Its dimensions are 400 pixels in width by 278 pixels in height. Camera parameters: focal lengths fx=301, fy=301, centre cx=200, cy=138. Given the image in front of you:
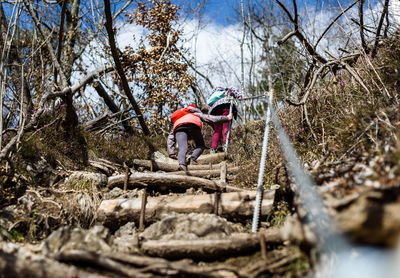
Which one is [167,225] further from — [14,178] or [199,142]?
[199,142]

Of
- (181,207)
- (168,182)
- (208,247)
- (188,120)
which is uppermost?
(188,120)

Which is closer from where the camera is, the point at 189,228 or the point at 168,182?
the point at 189,228

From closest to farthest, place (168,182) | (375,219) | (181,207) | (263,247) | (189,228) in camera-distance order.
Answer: (375,219) → (263,247) → (189,228) → (181,207) → (168,182)

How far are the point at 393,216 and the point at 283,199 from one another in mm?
2445

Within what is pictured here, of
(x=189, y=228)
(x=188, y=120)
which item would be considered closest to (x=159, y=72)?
(x=188, y=120)

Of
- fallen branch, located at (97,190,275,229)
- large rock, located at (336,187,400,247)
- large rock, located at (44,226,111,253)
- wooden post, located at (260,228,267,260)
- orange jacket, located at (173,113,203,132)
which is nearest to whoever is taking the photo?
large rock, located at (336,187,400,247)

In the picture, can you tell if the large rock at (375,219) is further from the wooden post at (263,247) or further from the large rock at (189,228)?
the large rock at (189,228)

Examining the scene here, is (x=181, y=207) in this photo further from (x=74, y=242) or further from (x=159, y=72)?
(x=159, y=72)

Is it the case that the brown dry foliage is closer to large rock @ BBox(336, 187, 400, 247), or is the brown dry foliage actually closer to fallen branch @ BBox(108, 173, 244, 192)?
fallen branch @ BBox(108, 173, 244, 192)

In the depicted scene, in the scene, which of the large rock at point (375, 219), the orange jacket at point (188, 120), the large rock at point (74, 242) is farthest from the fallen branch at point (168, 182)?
the large rock at point (375, 219)

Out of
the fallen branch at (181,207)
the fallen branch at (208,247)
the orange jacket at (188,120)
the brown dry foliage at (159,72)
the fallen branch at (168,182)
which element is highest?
the brown dry foliage at (159,72)

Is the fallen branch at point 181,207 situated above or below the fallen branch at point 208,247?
above

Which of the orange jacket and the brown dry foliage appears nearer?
the orange jacket

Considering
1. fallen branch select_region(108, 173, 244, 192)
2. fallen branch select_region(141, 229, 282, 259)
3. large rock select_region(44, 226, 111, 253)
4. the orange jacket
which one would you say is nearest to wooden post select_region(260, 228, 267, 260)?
fallen branch select_region(141, 229, 282, 259)
